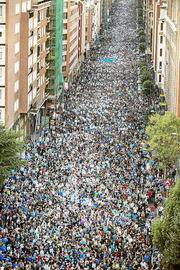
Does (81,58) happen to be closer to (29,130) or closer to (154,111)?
(154,111)

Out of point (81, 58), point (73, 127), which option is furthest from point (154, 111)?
point (81, 58)

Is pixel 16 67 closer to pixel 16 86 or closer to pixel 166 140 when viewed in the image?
pixel 16 86

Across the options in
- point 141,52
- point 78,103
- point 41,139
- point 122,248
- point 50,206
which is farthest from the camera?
point 141,52

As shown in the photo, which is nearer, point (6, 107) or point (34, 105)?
point (6, 107)

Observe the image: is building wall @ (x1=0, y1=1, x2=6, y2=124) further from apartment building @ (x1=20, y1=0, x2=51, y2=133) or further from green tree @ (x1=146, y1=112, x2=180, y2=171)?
green tree @ (x1=146, y1=112, x2=180, y2=171)

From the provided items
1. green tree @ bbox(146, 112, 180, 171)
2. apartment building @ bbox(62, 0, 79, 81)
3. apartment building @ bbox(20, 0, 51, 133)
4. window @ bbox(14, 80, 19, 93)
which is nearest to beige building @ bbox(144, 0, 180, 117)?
green tree @ bbox(146, 112, 180, 171)

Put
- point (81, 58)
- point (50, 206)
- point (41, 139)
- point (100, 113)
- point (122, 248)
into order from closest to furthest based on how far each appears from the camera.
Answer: point (122, 248) < point (50, 206) < point (41, 139) < point (100, 113) < point (81, 58)

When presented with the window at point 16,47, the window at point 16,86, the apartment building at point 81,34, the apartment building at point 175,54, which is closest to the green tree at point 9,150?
the window at point 16,47

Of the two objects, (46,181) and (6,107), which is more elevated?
(6,107)

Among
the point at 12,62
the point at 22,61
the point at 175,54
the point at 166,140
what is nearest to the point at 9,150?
the point at 12,62
